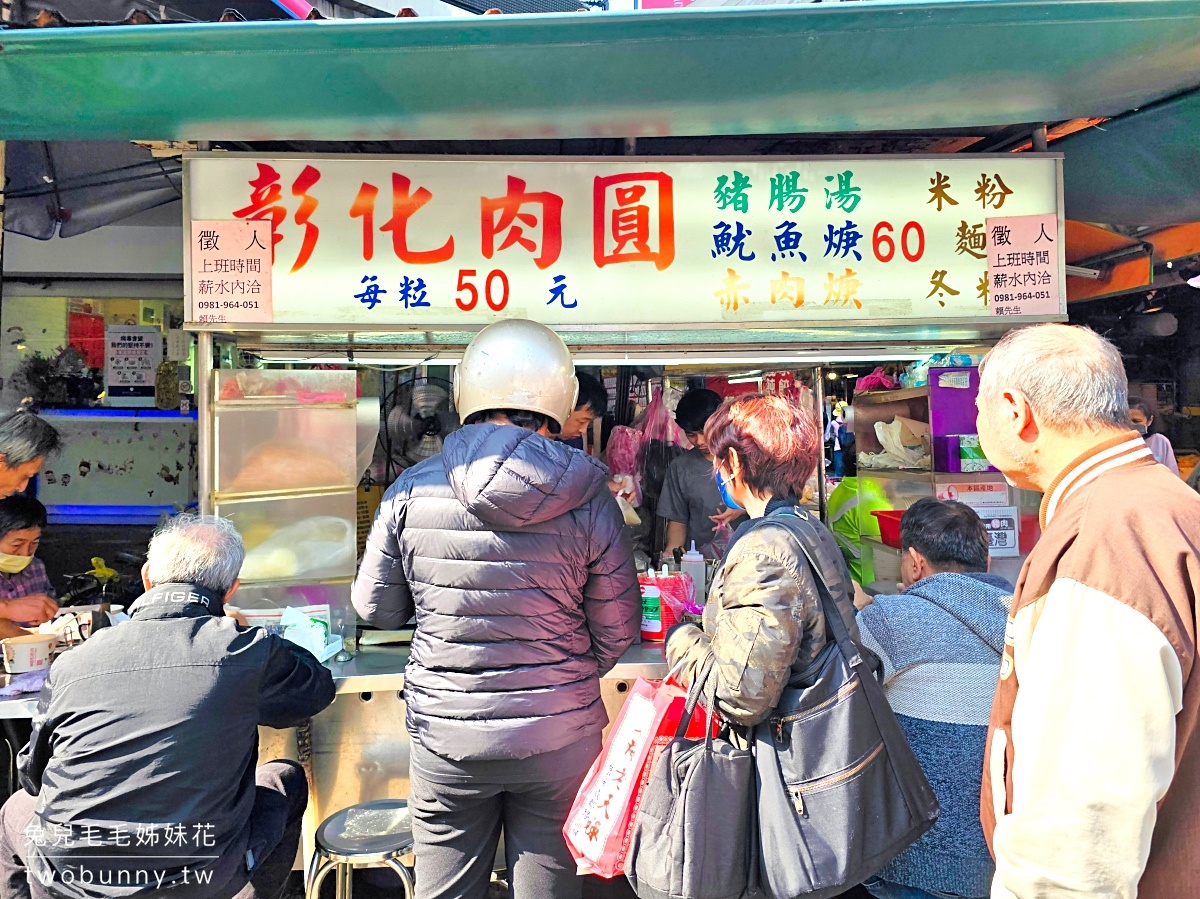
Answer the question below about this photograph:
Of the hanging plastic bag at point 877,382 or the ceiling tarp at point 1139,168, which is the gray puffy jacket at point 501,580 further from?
the hanging plastic bag at point 877,382

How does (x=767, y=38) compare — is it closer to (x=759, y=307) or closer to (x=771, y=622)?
(x=759, y=307)

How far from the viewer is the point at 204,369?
9.51 ft

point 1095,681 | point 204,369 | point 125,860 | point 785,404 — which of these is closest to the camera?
point 1095,681

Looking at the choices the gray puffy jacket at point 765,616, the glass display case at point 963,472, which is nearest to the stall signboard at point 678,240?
the glass display case at point 963,472

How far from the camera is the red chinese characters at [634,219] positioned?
2.98 m

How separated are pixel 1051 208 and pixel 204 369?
3.30 m

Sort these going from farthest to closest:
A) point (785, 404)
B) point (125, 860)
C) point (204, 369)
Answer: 1. point (204, 369)
2. point (785, 404)
3. point (125, 860)

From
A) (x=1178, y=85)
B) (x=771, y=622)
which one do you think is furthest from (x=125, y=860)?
(x=1178, y=85)

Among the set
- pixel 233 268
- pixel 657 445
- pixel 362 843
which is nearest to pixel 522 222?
pixel 233 268

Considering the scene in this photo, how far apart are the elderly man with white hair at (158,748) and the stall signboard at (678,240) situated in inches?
52.6

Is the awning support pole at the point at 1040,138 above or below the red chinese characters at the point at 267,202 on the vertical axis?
above

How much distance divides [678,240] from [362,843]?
2.29 metres

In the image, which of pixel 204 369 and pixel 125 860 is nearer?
pixel 125 860

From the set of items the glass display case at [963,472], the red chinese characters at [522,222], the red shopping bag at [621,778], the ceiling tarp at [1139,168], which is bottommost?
the red shopping bag at [621,778]
